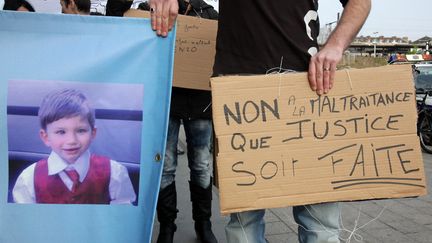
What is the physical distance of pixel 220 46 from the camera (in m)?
1.99

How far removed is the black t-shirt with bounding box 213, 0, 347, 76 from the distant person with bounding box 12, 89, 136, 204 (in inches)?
25.2

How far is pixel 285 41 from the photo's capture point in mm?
1854

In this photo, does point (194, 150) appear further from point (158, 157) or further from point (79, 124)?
point (79, 124)

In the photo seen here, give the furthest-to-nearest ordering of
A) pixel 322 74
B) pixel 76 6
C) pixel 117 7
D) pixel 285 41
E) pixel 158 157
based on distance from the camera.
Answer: pixel 76 6, pixel 117 7, pixel 158 157, pixel 285 41, pixel 322 74

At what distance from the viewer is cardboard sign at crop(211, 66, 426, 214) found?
5.44ft

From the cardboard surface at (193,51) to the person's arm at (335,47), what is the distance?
1154 mm

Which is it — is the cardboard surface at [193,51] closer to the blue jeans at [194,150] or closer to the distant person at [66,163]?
the blue jeans at [194,150]

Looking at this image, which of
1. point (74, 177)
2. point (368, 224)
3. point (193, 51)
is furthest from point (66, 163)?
point (368, 224)

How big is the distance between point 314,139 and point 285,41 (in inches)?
17.3

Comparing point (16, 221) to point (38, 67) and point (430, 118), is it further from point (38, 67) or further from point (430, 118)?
point (430, 118)

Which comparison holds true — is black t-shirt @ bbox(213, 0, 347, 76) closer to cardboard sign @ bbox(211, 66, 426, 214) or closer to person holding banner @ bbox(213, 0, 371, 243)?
person holding banner @ bbox(213, 0, 371, 243)

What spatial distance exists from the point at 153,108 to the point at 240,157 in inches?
19.6

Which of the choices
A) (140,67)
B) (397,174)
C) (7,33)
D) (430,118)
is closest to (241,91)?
(140,67)

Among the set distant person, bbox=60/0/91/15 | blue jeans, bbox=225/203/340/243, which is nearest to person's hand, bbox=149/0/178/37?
blue jeans, bbox=225/203/340/243
